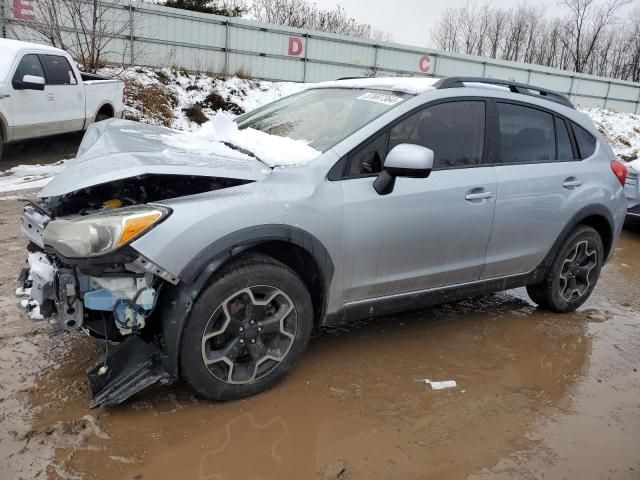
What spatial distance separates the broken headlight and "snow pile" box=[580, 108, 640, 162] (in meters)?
22.4

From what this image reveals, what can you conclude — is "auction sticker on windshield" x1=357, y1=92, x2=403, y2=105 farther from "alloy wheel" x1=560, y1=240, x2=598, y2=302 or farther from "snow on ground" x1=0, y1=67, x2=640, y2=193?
"snow on ground" x1=0, y1=67, x2=640, y2=193

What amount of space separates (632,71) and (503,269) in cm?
5277

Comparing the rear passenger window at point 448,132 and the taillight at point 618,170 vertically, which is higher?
the rear passenger window at point 448,132

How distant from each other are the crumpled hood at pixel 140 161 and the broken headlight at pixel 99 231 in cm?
20

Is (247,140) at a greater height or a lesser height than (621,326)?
greater

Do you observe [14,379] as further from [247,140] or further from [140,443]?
[247,140]

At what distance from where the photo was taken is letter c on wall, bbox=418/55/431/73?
75.3 feet

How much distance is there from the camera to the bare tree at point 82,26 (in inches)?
525

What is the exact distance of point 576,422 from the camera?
3.18 meters

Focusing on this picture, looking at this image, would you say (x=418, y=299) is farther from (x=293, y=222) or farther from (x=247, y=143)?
(x=247, y=143)

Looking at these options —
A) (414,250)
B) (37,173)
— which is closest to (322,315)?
(414,250)

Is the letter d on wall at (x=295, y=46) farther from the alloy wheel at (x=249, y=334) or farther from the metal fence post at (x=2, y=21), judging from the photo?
the alloy wheel at (x=249, y=334)

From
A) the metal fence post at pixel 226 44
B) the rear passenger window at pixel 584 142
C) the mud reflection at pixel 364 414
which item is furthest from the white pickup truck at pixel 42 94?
the metal fence post at pixel 226 44

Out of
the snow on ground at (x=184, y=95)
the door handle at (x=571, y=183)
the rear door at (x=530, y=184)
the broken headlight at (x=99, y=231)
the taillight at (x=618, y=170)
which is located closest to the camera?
the broken headlight at (x=99, y=231)
